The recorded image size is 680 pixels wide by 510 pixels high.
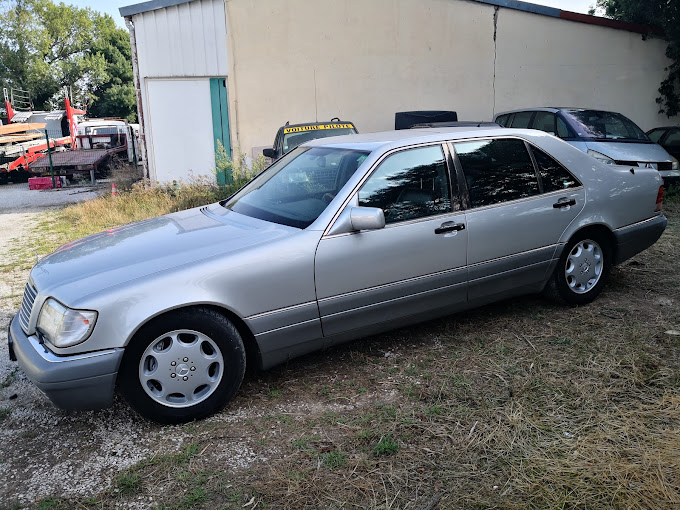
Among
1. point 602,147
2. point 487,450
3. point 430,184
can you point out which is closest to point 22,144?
point 602,147

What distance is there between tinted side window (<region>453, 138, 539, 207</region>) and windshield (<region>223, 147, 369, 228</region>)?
85cm

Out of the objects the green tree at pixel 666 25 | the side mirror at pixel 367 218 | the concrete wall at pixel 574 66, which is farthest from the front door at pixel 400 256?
the green tree at pixel 666 25

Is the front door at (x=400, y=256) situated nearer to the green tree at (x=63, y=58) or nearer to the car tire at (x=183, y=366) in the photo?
the car tire at (x=183, y=366)

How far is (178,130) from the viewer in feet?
39.2

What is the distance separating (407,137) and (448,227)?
0.76 metres

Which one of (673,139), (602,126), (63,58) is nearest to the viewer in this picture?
(602,126)

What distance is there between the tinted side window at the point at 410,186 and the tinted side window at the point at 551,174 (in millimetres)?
957

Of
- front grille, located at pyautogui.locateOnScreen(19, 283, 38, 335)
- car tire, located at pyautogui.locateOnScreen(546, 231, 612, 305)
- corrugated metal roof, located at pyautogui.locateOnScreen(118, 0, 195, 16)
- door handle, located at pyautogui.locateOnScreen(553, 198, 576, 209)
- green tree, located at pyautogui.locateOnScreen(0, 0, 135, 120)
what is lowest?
car tire, located at pyautogui.locateOnScreen(546, 231, 612, 305)

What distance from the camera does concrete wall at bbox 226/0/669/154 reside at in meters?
12.1

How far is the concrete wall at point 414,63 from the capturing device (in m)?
12.1

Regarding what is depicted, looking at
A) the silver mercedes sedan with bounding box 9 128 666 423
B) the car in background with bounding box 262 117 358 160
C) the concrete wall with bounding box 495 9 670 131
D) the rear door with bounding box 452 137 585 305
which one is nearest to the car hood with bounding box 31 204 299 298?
the silver mercedes sedan with bounding box 9 128 666 423

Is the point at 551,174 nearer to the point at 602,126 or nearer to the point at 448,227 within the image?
the point at 448,227

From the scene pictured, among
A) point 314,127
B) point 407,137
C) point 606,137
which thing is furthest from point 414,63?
point 407,137

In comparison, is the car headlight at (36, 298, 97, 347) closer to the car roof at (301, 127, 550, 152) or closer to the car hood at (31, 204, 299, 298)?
the car hood at (31, 204, 299, 298)
